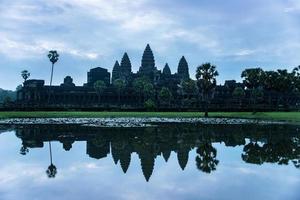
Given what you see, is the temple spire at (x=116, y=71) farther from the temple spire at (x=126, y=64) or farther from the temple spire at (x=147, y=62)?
the temple spire at (x=147, y=62)

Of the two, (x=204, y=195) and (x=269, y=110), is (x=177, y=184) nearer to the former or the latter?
(x=204, y=195)

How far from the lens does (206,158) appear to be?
18406mm

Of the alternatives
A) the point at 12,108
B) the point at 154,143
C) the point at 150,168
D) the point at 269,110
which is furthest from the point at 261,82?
the point at 150,168

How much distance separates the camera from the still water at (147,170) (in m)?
11.8

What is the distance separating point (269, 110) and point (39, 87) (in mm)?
69171

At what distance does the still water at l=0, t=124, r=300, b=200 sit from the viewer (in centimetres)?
1176

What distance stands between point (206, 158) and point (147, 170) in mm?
4120

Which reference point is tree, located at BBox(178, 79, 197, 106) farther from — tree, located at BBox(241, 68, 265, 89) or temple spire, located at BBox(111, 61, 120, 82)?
temple spire, located at BBox(111, 61, 120, 82)

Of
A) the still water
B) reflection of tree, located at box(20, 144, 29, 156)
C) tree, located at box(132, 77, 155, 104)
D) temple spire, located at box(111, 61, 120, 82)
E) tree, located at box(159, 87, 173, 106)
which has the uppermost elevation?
temple spire, located at box(111, 61, 120, 82)

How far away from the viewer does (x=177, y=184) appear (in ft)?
42.1

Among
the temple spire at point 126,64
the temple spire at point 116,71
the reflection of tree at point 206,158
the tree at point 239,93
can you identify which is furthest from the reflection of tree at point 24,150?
the temple spire at point 116,71

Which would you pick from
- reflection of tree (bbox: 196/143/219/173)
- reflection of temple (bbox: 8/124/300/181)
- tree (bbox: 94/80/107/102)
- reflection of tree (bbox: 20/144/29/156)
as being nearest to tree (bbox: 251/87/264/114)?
tree (bbox: 94/80/107/102)

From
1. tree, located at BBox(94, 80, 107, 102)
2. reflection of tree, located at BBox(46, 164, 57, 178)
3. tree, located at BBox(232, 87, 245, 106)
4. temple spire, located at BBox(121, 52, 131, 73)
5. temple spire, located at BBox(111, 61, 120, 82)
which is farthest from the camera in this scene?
temple spire, located at BBox(111, 61, 120, 82)

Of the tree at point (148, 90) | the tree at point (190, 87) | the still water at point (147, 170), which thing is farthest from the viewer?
the tree at point (148, 90)
